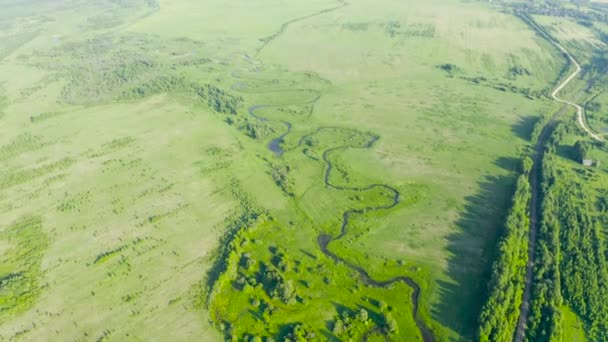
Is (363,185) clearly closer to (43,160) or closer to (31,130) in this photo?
(43,160)

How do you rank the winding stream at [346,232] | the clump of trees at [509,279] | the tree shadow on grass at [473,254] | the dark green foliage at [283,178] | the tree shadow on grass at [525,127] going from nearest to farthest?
1. the clump of trees at [509,279]
2. the winding stream at [346,232]
3. the tree shadow on grass at [473,254]
4. the dark green foliage at [283,178]
5. the tree shadow on grass at [525,127]

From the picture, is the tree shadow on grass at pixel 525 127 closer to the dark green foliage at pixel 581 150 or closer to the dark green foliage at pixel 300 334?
the dark green foliage at pixel 581 150

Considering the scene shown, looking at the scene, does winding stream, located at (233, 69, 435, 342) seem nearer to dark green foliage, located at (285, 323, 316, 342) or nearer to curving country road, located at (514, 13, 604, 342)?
dark green foliage, located at (285, 323, 316, 342)

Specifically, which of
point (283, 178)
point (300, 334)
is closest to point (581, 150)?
point (283, 178)

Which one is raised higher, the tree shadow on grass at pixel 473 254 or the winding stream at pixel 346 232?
the tree shadow on grass at pixel 473 254

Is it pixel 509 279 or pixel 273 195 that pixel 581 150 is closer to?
pixel 509 279

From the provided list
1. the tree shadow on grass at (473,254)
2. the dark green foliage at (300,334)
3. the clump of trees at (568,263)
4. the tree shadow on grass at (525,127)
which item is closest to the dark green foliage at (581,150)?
the clump of trees at (568,263)
